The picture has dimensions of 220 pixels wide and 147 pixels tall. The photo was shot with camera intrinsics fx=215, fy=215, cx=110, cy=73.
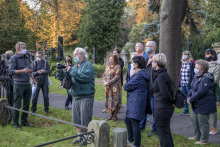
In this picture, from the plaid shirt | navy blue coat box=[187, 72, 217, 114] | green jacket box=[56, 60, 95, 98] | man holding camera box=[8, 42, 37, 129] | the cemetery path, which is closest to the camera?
green jacket box=[56, 60, 95, 98]

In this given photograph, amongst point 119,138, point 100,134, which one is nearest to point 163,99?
point 119,138

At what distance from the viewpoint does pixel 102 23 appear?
111 ft

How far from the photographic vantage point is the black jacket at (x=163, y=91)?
365cm

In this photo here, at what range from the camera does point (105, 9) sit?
110 feet

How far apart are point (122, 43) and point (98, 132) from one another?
4879 cm

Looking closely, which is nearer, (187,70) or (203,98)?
(203,98)

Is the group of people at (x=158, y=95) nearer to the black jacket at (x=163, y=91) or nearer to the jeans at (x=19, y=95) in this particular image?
the black jacket at (x=163, y=91)

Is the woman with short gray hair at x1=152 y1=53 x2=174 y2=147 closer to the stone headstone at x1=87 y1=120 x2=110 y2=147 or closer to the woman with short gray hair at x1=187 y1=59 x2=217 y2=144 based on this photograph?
the woman with short gray hair at x1=187 y1=59 x2=217 y2=144

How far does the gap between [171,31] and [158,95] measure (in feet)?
11.6

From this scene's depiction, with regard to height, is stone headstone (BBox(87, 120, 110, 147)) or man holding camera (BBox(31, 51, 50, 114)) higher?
man holding camera (BBox(31, 51, 50, 114))

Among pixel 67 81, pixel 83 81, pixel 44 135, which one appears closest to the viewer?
pixel 67 81

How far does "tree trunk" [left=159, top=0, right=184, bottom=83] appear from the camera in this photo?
6.62 meters

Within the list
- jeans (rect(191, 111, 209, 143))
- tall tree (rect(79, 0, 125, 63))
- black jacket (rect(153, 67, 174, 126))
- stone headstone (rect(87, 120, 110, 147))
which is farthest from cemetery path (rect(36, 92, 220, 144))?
tall tree (rect(79, 0, 125, 63))

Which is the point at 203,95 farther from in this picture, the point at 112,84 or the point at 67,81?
the point at 67,81
